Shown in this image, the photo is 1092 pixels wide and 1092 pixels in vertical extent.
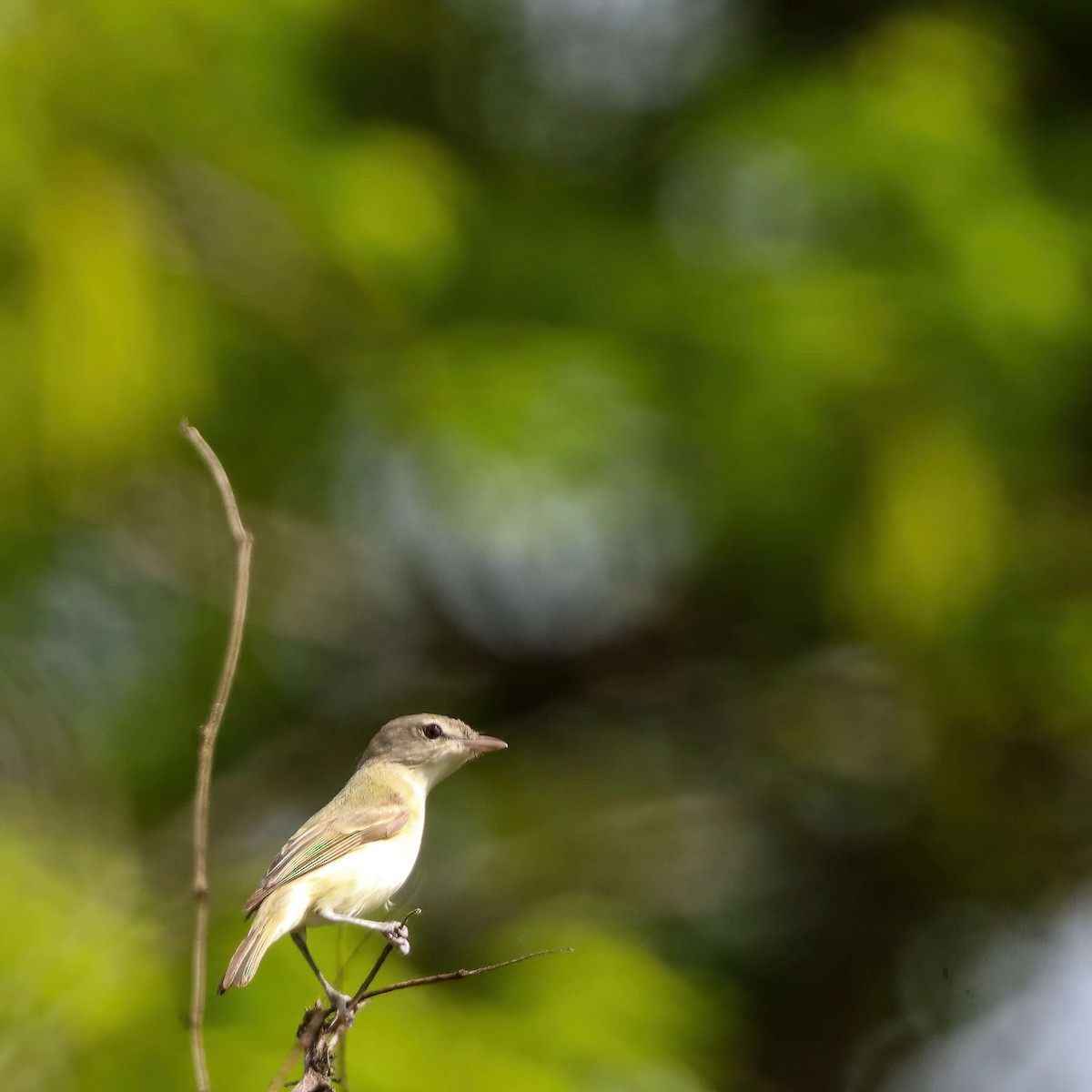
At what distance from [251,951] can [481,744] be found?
0.76m

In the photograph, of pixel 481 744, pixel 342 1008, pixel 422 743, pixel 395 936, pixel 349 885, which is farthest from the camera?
pixel 422 743

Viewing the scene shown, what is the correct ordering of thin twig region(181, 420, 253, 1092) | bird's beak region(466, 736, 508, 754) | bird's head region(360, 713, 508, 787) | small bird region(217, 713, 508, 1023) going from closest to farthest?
1. thin twig region(181, 420, 253, 1092)
2. small bird region(217, 713, 508, 1023)
3. bird's beak region(466, 736, 508, 754)
4. bird's head region(360, 713, 508, 787)

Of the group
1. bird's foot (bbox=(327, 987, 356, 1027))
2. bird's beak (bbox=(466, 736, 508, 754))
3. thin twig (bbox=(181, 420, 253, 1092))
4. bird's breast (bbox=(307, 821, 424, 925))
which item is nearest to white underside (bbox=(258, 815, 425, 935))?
bird's breast (bbox=(307, 821, 424, 925))

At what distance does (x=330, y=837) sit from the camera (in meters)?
2.83

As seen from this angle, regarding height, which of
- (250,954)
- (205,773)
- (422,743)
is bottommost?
(422,743)

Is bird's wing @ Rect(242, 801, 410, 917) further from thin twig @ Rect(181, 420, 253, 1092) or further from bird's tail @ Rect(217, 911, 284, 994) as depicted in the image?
thin twig @ Rect(181, 420, 253, 1092)

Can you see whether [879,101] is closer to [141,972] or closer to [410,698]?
[410,698]

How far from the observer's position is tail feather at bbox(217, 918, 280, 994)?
7.53 feet

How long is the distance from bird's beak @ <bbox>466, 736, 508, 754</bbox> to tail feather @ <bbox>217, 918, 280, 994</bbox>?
51 cm

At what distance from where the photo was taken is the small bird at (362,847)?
8.14 feet

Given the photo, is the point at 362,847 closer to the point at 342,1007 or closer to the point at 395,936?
the point at 395,936

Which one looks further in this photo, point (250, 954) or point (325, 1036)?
point (250, 954)

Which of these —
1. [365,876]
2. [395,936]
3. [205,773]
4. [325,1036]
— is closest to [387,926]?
[395,936]

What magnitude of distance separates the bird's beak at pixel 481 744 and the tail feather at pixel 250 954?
506mm
